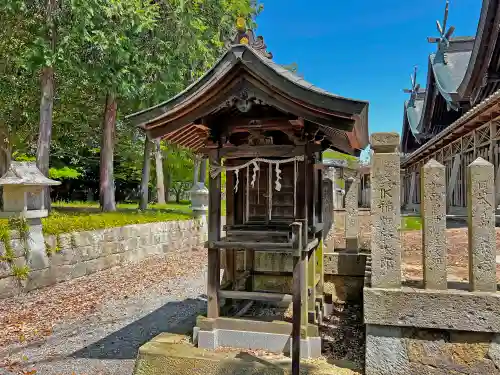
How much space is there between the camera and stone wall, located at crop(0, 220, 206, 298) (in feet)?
26.4

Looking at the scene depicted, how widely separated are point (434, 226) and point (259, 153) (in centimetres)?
198

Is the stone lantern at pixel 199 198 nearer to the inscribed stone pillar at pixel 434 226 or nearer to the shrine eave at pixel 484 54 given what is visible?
the shrine eave at pixel 484 54

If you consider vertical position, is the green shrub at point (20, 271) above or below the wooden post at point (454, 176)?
below

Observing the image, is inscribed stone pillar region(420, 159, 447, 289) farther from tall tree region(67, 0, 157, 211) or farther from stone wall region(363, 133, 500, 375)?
tall tree region(67, 0, 157, 211)

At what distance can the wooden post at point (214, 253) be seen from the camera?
439cm

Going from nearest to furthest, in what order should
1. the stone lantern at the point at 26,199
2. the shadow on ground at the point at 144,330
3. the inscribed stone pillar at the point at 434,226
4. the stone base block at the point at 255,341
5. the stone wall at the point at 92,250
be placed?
the inscribed stone pillar at the point at 434,226
the stone base block at the point at 255,341
the shadow on ground at the point at 144,330
the stone wall at the point at 92,250
the stone lantern at the point at 26,199

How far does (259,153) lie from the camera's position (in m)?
4.39

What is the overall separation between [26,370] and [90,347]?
90cm

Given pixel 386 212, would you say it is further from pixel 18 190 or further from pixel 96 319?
pixel 18 190

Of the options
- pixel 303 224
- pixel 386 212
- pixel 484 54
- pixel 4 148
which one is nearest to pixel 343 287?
pixel 303 224

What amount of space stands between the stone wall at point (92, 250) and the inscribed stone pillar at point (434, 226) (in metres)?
7.88

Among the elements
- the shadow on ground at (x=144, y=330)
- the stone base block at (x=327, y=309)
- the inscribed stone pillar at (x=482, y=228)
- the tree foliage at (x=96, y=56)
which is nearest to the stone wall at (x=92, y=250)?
the shadow on ground at (x=144, y=330)

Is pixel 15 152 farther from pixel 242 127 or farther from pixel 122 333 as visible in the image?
pixel 242 127

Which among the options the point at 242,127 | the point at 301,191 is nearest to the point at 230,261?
the point at 301,191
